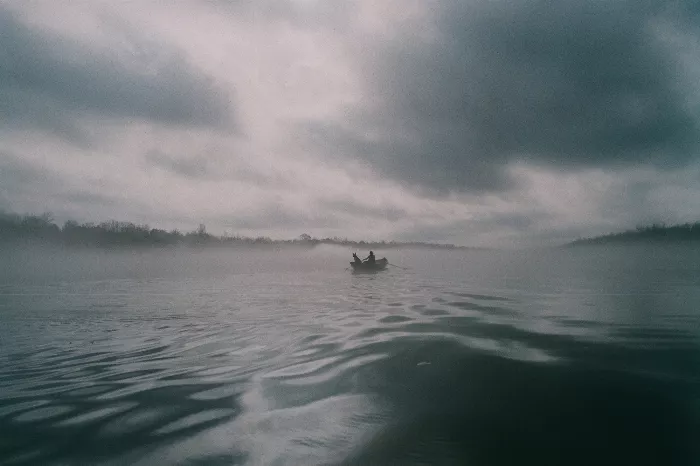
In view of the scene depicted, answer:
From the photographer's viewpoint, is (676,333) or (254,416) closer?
(254,416)

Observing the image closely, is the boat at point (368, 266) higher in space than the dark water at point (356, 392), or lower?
higher

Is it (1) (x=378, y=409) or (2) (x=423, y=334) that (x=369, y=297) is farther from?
(1) (x=378, y=409)

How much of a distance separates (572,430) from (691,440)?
1.22m

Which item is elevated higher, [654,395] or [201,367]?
[654,395]

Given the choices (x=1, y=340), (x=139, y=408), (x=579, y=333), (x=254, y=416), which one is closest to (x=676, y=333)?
(x=579, y=333)

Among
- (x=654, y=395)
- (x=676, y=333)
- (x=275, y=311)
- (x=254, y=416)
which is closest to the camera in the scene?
(x=254, y=416)

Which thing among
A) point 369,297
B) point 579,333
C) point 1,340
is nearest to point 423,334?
point 579,333

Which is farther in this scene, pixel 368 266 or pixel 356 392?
pixel 368 266

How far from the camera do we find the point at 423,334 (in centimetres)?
911

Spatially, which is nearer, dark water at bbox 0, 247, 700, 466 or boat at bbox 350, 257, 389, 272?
A: dark water at bbox 0, 247, 700, 466

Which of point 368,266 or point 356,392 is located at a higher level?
point 368,266

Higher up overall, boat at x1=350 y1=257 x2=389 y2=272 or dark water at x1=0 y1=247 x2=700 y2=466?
boat at x1=350 y1=257 x2=389 y2=272

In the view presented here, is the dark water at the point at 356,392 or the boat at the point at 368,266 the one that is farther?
the boat at the point at 368,266

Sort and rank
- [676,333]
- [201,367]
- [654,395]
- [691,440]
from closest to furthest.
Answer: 1. [691,440]
2. [654,395]
3. [201,367]
4. [676,333]
